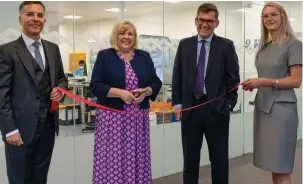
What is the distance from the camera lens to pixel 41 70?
Answer: 7.84ft

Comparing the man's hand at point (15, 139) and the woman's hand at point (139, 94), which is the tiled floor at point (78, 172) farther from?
the woman's hand at point (139, 94)

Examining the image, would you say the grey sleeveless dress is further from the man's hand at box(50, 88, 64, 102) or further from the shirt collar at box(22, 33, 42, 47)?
the shirt collar at box(22, 33, 42, 47)

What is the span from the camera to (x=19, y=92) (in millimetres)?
2299

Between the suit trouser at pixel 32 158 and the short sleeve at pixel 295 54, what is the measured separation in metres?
1.78

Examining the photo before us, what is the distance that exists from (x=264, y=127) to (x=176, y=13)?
2.45 metres

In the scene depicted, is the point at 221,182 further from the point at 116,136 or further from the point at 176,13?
the point at 176,13

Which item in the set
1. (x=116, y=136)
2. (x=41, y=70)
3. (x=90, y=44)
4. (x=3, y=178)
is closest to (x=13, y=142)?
(x=41, y=70)

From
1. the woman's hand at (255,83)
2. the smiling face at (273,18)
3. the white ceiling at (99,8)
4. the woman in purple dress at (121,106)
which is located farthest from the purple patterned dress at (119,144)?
the white ceiling at (99,8)

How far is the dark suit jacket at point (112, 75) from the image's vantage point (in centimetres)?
257

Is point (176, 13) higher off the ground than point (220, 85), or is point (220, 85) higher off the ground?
point (176, 13)

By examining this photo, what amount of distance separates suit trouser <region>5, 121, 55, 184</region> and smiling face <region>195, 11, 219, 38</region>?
1363 mm

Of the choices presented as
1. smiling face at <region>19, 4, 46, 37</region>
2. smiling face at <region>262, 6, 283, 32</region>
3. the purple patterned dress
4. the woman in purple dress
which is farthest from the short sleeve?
smiling face at <region>19, 4, 46, 37</region>

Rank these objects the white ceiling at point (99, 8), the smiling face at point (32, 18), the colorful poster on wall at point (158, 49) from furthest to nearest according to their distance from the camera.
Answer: the colorful poster on wall at point (158, 49), the white ceiling at point (99, 8), the smiling face at point (32, 18)

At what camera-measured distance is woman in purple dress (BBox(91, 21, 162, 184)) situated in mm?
2572
